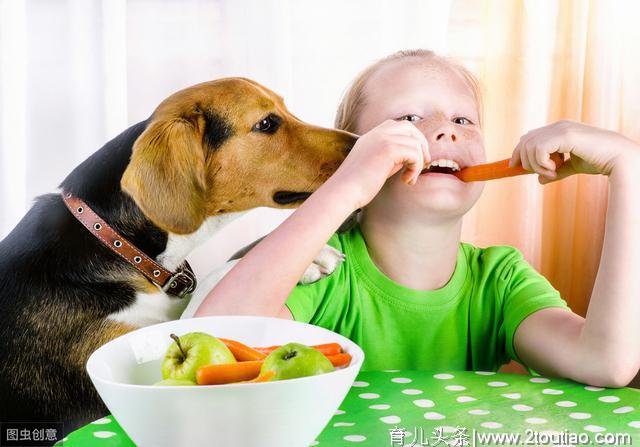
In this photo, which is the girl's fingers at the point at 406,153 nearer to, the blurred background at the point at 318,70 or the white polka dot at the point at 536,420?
the white polka dot at the point at 536,420

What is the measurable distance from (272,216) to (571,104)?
93 cm

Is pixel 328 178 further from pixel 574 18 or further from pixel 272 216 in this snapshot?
pixel 574 18

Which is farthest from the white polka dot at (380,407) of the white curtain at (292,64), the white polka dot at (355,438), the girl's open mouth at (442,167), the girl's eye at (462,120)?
the white curtain at (292,64)

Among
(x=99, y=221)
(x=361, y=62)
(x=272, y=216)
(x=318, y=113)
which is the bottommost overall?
(x=272, y=216)

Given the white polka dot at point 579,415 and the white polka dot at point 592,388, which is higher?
the white polka dot at point 579,415

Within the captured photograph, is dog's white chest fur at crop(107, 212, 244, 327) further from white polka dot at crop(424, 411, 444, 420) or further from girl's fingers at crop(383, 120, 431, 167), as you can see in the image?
white polka dot at crop(424, 411, 444, 420)

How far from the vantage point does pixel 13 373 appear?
122 cm

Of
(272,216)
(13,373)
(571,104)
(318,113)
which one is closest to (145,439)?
(13,373)

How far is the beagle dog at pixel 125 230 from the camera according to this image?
1230 mm

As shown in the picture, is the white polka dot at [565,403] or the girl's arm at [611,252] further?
the girl's arm at [611,252]

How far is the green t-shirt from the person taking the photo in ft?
5.02

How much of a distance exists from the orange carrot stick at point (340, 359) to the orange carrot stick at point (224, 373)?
10 cm

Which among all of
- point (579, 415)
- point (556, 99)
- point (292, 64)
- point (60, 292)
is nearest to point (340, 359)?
point (579, 415)

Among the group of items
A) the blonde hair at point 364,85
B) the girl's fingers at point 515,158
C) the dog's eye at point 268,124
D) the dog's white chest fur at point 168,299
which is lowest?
the dog's white chest fur at point 168,299
